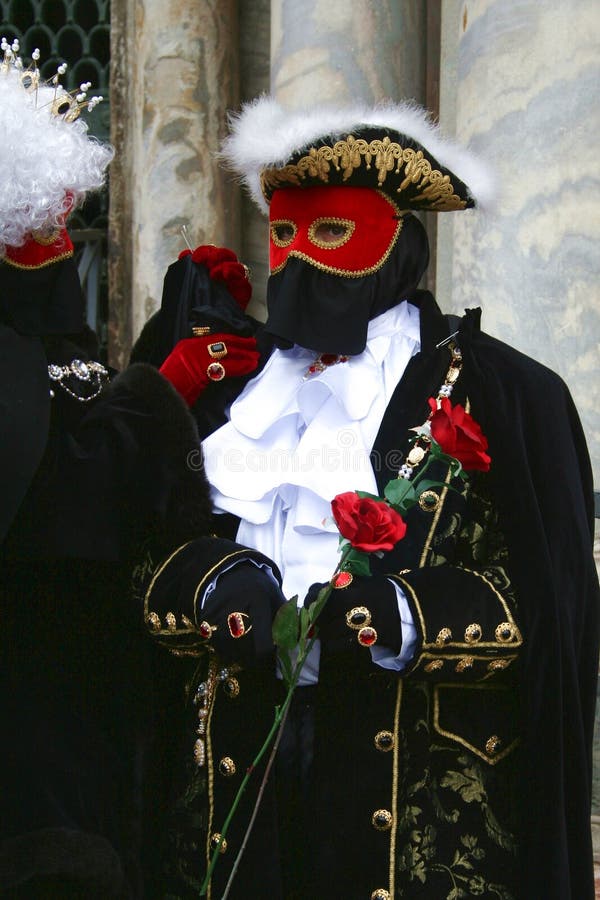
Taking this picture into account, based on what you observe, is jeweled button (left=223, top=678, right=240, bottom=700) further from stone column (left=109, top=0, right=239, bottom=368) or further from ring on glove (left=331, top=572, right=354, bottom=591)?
stone column (left=109, top=0, right=239, bottom=368)

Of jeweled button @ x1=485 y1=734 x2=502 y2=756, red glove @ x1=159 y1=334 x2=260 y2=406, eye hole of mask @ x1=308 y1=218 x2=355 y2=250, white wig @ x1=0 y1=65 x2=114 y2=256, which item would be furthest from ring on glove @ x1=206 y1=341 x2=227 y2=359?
jeweled button @ x1=485 y1=734 x2=502 y2=756

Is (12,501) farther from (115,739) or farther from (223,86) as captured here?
(223,86)

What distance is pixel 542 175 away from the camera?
11.8 ft

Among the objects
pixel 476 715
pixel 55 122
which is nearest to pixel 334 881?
pixel 476 715

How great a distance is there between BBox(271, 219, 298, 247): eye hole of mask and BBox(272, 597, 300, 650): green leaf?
0.88 meters

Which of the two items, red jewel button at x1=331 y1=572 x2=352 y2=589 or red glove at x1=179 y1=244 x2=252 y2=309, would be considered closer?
red jewel button at x1=331 y1=572 x2=352 y2=589

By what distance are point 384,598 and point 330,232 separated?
0.82 meters

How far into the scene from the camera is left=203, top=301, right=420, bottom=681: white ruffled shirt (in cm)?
254

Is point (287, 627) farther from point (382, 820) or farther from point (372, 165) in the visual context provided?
point (372, 165)

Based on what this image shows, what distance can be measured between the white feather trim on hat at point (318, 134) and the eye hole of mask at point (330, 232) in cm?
15

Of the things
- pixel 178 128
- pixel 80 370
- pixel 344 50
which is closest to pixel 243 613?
pixel 80 370

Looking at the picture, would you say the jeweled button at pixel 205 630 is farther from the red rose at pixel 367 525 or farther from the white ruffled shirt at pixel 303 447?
the red rose at pixel 367 525

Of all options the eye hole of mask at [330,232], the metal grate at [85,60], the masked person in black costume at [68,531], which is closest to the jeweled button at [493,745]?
the masked person in black costume at [68,531]

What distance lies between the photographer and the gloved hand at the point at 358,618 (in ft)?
7.64
